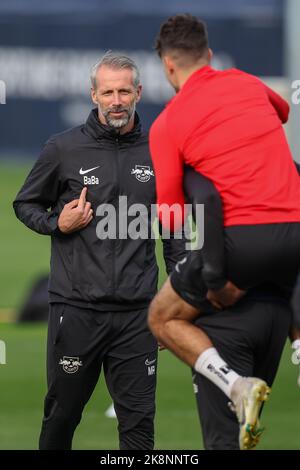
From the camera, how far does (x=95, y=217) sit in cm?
702

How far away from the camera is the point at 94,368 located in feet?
23.5

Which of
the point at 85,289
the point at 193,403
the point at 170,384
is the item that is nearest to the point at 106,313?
the point at 85,289

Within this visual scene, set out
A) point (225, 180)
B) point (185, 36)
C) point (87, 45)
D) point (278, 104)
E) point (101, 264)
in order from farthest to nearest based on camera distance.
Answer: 1. point (87, 45)
2. point (101, 264)
3. point (278, 104)
4. point (185, 36)
5. point (225, 180)

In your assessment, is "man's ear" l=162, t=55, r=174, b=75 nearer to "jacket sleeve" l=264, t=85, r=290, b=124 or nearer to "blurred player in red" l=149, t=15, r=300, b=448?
"blurred player in red" l=149, t=15, r=300, b=448

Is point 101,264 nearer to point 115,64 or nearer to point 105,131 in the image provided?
point 105,131

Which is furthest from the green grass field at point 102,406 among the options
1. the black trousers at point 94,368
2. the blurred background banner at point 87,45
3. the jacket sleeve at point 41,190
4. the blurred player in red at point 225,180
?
the blurred background banner at point 87,45

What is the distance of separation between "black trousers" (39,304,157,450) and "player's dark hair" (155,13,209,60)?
1.89 metres

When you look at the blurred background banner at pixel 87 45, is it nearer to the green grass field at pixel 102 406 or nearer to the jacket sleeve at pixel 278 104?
the green grass field at pixel 102 406

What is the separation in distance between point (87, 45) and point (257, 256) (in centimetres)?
2332

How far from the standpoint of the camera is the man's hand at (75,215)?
6.90 meters

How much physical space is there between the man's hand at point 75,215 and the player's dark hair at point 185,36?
1.39 metres

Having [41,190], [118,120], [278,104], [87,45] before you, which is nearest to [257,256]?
[278,104]

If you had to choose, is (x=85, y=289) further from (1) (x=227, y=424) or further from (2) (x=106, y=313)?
(1) (x=227, y=424)
